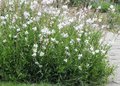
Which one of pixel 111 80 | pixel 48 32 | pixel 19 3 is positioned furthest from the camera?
pixel 19 3

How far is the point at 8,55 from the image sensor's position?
6148 mm

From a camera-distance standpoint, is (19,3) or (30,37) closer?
(30,37)

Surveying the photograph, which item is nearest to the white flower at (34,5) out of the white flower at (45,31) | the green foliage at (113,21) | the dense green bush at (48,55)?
the dense green bush at (48,55)

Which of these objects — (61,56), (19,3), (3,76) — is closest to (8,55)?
(3,76)

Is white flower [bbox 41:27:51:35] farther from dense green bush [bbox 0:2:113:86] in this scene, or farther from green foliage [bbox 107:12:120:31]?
green foliage [bbox 107:12:120:31]

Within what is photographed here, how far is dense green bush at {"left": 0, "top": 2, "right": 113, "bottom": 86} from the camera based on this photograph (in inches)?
241

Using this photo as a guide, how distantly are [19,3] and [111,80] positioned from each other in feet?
6.07

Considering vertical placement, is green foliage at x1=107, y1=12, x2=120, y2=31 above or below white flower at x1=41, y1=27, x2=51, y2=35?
above

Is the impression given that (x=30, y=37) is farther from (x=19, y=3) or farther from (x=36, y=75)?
(x=19, y=3)

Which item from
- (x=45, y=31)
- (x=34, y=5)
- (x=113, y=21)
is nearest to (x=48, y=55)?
(x=45, y=31)

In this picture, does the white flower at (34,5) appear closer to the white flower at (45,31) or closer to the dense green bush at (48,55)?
the dense green bush at (48,55)

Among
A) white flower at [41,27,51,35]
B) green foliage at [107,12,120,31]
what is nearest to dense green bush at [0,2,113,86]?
white flower at [41,27,51,35]

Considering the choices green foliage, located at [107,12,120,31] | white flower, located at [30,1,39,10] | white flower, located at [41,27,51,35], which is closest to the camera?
white flower, located at [41,27,51,35]

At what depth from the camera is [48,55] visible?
6164 millimetres
